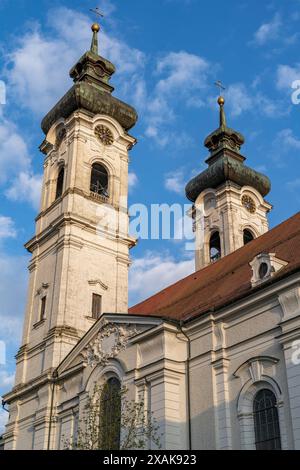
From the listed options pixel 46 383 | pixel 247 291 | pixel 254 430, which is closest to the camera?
A: pixel 254 430

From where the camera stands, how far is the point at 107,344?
2322 centimetres

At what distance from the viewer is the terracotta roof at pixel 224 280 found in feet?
67.5

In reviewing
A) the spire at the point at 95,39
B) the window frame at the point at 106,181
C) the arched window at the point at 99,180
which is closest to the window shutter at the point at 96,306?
the window frame at the point at 106,181

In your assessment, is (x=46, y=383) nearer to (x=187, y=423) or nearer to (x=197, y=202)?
(x=187, y=423)

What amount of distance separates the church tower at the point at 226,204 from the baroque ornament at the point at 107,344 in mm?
13589

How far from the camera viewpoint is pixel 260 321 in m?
18.8

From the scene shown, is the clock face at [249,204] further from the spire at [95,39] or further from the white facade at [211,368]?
the white facade at [211,368]

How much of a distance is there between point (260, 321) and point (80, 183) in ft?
45.7

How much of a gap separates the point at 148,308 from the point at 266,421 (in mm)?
10756

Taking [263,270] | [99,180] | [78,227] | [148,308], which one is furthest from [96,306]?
[263,270]

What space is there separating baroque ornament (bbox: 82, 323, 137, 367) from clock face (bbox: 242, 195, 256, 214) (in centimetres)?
1673

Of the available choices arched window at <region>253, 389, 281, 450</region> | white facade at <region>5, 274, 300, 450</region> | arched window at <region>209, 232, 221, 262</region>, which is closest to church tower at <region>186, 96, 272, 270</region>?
arched window at <region>209, 232, 221, 262</region>

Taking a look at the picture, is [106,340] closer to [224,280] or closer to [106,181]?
[224,280]
